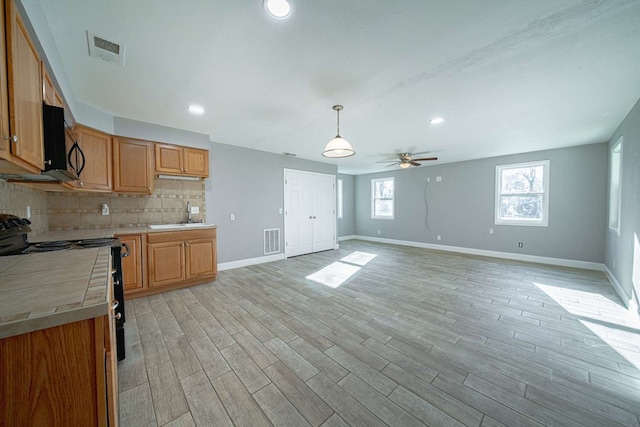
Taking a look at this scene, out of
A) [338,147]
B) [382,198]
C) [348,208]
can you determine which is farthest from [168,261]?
[382,198]

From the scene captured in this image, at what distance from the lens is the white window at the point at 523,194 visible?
509cm

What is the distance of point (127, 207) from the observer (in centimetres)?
359

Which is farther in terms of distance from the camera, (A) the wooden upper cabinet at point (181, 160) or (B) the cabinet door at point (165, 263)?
(A) the wooden upper cabinet at point (181, 160)

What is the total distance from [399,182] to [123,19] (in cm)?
704

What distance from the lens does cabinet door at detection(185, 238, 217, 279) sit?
3.61m

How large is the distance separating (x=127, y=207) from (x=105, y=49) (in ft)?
7.96

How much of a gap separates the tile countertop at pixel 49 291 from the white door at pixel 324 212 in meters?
4.99

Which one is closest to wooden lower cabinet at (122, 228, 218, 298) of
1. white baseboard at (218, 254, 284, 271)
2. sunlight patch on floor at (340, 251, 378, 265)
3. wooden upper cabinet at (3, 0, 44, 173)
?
white baseboard at (218, 254, 284, 271)

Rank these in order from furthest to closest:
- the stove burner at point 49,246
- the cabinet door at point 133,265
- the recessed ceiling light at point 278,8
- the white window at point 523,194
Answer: the white window at point 523,194, the cabinet door at point 133,265, the stove burner at point 49,246, the recessed ceiling light at point 278,8

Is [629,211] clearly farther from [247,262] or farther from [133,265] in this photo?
[133,265]

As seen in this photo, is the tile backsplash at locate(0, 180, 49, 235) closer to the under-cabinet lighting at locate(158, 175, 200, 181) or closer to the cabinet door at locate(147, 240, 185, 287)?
the cabinet door at locate(147, 240, 185, 287)

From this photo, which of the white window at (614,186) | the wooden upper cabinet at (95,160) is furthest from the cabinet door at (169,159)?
the white window at (614,186)

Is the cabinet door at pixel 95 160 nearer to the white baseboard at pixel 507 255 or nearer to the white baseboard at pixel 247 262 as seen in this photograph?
the white baseboard at pixel 247 262

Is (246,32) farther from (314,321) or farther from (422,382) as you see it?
(422,382)
